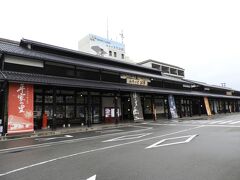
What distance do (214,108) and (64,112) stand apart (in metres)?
37.5

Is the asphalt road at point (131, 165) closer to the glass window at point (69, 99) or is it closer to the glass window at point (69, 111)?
the glass window at point (69, 111)

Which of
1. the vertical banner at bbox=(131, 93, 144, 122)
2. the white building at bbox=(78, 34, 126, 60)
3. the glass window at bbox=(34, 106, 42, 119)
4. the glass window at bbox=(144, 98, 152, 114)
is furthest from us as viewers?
the white building at bbox=(78, 34, 126, 60)

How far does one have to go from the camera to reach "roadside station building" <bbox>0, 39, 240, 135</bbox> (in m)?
14.2

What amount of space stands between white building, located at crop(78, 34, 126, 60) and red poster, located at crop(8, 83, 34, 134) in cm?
3372

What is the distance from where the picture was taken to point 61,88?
19047 millimetres

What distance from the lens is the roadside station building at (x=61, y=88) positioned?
46.5ft

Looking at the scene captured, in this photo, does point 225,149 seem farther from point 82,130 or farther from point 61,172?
point 82,130

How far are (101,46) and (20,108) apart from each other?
37.1m

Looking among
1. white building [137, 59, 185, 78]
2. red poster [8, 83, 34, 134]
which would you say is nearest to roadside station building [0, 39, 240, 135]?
red poster [8, 83, 34, 134]

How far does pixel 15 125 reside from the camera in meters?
13.7

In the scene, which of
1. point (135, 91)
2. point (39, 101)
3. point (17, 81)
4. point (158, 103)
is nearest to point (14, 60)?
point (17, 81)

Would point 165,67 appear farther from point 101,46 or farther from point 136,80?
point 136,80

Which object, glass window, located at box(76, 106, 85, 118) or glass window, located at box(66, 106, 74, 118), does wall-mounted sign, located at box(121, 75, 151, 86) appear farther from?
glass window, located at box(66, 106, 74, 118)

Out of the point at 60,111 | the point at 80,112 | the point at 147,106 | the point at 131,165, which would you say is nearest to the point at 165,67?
the point at 147,106
